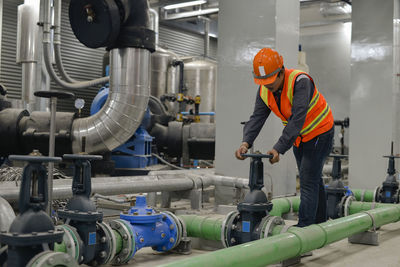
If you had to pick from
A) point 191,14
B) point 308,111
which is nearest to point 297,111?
point 308,111

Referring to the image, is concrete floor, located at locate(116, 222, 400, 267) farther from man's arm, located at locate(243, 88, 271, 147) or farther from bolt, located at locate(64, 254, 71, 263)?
bolt, located at locate(64, 254, 71, 263)

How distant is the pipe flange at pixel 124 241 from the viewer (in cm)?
247

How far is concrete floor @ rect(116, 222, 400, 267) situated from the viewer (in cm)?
277

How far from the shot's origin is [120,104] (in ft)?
17.9

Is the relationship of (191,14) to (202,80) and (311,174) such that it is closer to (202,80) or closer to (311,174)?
(202,80)

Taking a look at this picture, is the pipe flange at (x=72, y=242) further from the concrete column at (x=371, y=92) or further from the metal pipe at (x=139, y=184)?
the concrete column at (x=371, y=92)

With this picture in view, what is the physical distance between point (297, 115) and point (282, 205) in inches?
53.3

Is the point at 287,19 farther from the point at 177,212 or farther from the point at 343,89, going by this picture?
the point at 343,89

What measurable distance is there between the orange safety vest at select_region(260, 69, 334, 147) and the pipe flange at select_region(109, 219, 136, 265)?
1.11 m

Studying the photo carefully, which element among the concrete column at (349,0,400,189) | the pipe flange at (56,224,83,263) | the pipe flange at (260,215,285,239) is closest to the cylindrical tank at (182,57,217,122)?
the concrete column at (349,0,400,189)

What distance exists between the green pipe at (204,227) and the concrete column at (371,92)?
3.82 m

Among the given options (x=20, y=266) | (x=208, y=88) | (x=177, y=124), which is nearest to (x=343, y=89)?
(x=208, y=88)

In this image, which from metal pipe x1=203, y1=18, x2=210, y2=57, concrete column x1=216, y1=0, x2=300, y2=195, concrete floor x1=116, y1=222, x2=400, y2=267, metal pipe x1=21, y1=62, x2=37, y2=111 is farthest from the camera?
metal pipe x1=203, y1=18, x2=210, y2=57

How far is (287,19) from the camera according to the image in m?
4.70
